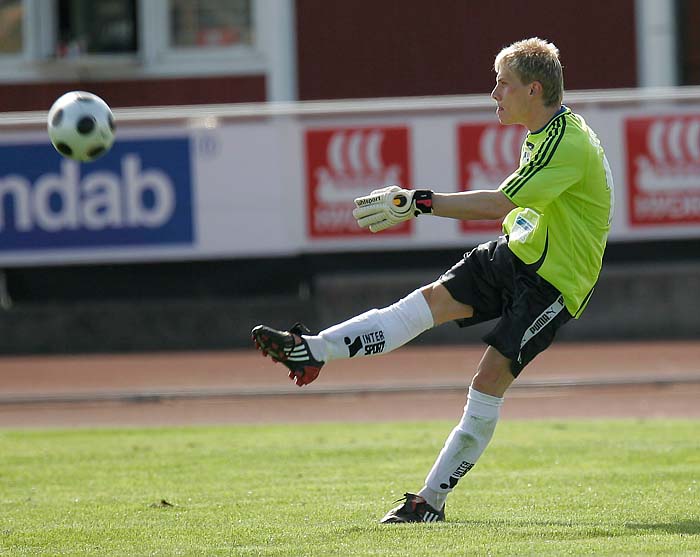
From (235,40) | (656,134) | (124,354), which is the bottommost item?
(124,354)

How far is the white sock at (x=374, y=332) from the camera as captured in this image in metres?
5.93

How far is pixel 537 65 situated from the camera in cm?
605

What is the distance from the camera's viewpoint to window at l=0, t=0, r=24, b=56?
1973 cm

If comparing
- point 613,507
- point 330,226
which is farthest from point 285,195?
point 613,507

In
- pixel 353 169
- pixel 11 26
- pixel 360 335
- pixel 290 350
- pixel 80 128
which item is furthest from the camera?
pixel 11 26

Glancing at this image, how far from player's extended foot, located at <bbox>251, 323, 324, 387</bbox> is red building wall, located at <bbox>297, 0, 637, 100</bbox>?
1352 centimetres

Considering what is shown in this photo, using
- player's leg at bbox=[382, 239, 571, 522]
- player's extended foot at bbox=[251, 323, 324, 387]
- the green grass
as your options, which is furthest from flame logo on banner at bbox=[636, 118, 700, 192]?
player's extended foot at bbox=[251, 323, 324, 387]

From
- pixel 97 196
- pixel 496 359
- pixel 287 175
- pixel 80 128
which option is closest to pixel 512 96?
pixel 496 359

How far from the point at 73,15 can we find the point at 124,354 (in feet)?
20.7

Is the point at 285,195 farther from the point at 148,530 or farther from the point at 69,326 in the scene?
the point at 148,530

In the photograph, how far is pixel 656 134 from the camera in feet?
50.7

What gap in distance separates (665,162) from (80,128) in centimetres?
865

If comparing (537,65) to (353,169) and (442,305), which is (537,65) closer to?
(442,305)

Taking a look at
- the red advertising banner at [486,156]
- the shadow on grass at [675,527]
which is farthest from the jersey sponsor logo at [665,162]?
the shadow on grass at [675,527]
